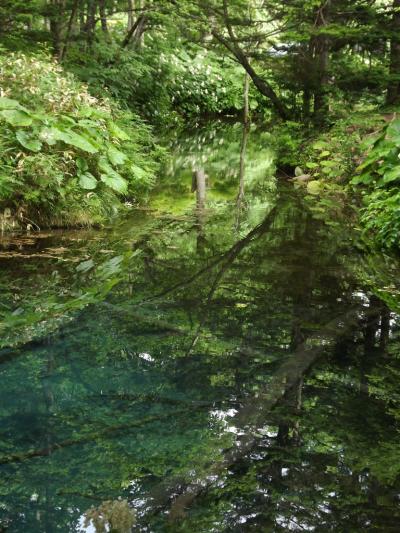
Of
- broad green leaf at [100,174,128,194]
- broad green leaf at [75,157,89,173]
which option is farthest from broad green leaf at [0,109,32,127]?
broad green leaf at [100,174,128,194]

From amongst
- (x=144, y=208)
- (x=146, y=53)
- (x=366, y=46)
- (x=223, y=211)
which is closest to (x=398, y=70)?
(x=366, y=46)

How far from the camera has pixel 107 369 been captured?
3578mm

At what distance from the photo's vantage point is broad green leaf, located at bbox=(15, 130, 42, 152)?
21.7ft

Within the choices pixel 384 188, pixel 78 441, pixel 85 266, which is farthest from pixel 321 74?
pixel 78 441

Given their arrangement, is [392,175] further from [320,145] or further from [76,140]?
[320,145]

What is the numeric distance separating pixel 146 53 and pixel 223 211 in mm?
11546

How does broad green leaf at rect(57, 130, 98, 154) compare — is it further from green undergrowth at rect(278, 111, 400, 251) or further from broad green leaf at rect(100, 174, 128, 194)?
green undergrowth at rect(278, 111, 400, 251)

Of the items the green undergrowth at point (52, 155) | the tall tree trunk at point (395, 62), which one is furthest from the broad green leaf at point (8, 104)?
the tall tree trunk at point (395, 62)

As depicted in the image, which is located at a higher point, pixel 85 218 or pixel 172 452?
pixel 85 218

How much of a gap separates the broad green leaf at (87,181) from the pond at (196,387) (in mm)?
684

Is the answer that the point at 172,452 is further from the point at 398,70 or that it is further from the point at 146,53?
the point at 146,53

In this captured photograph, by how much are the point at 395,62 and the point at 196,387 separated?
32.9 feet

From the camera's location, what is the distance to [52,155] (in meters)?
6.94

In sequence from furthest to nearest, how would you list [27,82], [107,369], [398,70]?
[398,70] < [27,82] < [107,369]
